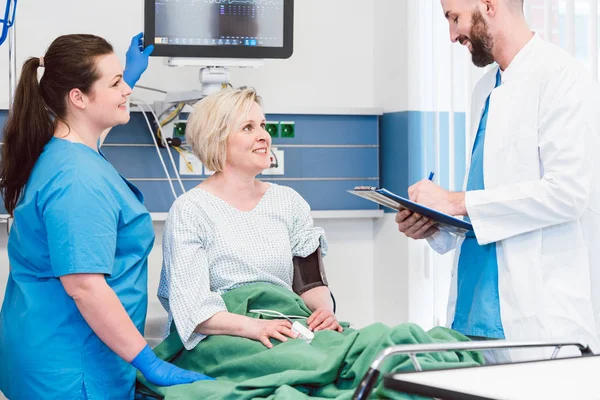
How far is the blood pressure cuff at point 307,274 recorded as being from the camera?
8.16ft

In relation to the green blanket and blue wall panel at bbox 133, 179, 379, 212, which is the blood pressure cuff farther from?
blue wall panel at bbox 133, 179, 379, 212

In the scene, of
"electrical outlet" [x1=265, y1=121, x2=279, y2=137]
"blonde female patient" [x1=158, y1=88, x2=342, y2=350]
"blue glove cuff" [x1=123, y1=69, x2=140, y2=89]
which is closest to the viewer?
"blonde female patient" [x1=158, y1=88, x2=342, y2=350]

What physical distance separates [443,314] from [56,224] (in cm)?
181

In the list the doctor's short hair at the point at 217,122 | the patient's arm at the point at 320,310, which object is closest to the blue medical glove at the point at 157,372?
the patient's arm at the point at 320,310

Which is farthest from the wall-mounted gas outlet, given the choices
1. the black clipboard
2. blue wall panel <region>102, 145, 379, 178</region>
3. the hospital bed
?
the hospital bed

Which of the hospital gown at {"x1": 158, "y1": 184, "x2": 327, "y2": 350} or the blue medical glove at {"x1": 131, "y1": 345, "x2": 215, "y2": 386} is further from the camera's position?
the hospital gown at {"x1": 158, "y1": 184, "x2": 327, "y2": 350}

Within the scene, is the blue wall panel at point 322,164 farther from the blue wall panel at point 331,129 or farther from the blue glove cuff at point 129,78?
the blue glove cuff at point 129,78

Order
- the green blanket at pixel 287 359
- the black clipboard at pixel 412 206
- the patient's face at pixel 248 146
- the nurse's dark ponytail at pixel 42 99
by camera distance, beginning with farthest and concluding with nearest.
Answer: the patient's face at pixel 248 146 < the nurse's dark ponytail at pixel 42 99 < the black clipboard at pixel 412 206 < the green blanket at pixel 287 359

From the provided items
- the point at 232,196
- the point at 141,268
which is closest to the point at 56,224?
the point at 141,268

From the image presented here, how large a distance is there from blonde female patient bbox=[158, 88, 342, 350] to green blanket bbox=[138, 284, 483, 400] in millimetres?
53

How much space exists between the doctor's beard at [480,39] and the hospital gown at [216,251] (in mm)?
761

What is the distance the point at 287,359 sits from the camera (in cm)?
188

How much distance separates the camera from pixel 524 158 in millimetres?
2039

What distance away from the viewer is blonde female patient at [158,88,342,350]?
2.16 meters
